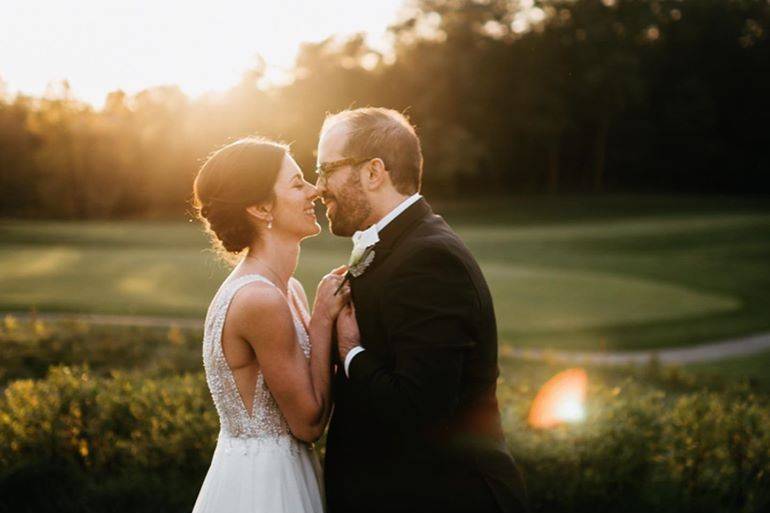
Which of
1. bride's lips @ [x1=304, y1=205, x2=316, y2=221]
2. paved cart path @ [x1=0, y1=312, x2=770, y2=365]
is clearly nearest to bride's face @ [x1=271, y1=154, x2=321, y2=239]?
bride's lips @ [x1=304, y1=205, x2=316, y2=221]

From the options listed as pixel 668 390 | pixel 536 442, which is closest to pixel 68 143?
pixel 668 390

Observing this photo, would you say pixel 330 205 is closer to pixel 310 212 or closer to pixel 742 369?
pixel 310 212

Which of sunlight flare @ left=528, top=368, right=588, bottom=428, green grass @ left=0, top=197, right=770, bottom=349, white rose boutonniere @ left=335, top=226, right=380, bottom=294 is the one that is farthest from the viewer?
green grass @ left=0, top=197, right=770, bottom=349

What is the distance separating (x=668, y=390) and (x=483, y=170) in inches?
1953

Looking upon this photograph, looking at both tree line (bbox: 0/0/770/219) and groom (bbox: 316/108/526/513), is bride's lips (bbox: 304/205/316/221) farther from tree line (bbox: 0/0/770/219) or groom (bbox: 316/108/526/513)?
tree line (bbox: 0/0/770/219)

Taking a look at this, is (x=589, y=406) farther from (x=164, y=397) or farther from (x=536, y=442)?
(x=164, y=397)

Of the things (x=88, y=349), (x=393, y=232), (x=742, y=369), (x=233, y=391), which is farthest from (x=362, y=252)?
(x=742, y=369)

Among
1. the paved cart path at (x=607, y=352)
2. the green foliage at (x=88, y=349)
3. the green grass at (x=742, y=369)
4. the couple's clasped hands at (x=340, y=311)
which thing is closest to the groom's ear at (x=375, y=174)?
the couple's clasped hands at (x=340, y=311)

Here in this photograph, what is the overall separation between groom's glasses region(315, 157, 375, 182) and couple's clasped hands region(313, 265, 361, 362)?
398mm

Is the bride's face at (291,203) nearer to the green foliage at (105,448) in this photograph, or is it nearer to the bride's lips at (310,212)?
the bride's lips at (310,212)

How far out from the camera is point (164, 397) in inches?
215

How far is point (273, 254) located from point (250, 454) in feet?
2.94

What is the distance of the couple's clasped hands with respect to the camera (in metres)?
3.05

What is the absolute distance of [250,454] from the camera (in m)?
3.51
